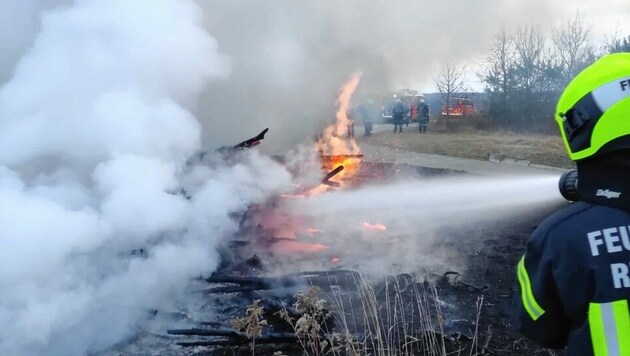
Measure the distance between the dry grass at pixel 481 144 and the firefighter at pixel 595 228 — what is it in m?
13.9

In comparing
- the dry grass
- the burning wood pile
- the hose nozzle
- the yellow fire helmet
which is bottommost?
the burning wood pile

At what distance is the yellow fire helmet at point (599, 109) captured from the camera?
1.42m

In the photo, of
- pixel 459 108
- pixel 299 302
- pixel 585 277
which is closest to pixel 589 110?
pixel 585 277

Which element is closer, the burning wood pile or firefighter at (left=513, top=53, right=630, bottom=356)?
firefighter at (left=513, top=53, right=630, bottom=356)

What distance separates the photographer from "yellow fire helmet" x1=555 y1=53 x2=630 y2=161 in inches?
56.1

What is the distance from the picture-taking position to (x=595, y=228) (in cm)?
146

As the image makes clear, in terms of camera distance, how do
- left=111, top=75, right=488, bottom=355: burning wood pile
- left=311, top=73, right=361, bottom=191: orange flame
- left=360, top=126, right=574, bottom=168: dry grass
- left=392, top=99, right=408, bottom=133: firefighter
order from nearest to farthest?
left=111, top=75, right=488, bottom=355: burning wood pile, left=311, top=73, right=361, bottom=191: orange flame, left=360, top=126, right=574, bottom=168: dry grass, left=392, top=99, right=408, bottom=133: firefighter

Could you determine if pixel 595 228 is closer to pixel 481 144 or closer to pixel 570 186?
pixel 570 186

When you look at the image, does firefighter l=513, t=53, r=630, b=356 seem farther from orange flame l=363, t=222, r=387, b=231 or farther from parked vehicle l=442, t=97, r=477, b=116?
parked vehicle l=442, t=97, r=477, b=116

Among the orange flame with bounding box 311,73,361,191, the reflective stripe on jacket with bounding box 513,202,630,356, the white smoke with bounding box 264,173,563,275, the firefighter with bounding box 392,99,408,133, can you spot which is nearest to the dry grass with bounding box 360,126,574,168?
the firefighter with bounding box 392,99,408,133

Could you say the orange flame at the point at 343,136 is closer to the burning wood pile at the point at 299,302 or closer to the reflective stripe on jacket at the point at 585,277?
the burning wood pile at the point at 299,302

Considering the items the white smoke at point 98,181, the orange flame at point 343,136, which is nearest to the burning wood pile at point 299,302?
the white smoke at point 98,181

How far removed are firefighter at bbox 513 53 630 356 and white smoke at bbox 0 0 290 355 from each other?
3.62m

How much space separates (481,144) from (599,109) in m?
19.8
